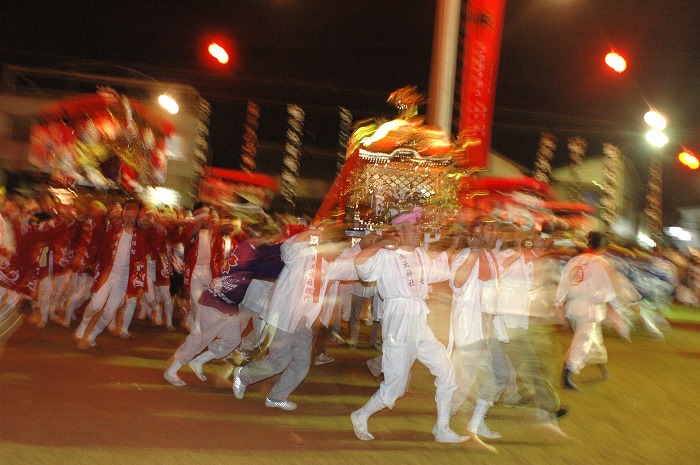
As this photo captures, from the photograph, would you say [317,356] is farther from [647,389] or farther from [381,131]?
[647,389]

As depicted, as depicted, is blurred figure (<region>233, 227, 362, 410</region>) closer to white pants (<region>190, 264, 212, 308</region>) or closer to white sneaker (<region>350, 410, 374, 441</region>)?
white sneaker (<region>350, 410, 374, 441</region>)

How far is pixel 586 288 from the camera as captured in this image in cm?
726

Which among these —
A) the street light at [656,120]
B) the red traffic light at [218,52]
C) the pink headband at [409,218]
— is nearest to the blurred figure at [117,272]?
the red traffic light at [218,52]

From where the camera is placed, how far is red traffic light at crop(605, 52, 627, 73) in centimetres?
867

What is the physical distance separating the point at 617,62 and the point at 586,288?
10.7 feet

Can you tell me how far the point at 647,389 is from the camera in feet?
26.0

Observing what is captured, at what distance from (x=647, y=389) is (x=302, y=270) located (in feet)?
15.0

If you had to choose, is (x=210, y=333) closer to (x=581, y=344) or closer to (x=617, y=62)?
(x=581, y=344)

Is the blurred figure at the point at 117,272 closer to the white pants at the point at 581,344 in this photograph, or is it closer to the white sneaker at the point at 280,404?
the white sneaker at the point at 280,404

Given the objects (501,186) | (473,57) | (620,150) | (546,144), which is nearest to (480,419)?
(501,186)

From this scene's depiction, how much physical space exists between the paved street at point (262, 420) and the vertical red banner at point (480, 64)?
3.72 meters

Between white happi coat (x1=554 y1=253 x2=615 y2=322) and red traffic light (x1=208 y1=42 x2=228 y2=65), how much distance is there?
5178mm

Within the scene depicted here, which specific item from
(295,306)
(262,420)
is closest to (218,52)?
(295,306)

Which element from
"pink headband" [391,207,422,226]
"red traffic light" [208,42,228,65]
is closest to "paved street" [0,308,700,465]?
"pink headband" [391,207,422,226]
